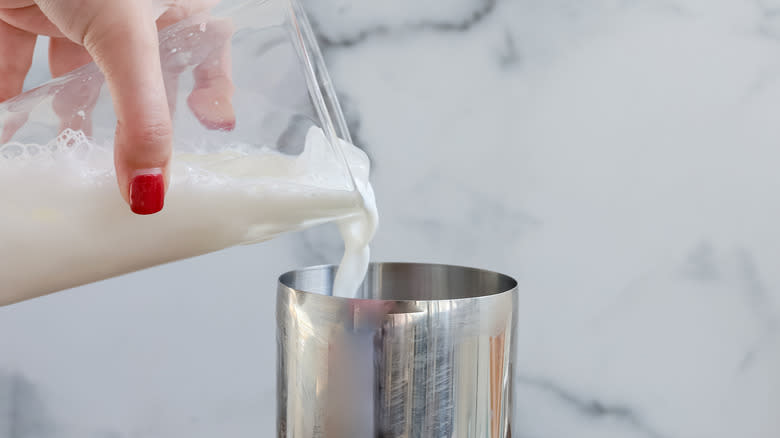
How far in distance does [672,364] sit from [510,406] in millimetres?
357

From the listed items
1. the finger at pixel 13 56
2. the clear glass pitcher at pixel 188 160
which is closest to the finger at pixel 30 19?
the finger at pixel 13 56

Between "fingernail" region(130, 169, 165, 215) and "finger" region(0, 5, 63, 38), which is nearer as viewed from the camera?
"fingernail" region(130, 169, 165, 215)

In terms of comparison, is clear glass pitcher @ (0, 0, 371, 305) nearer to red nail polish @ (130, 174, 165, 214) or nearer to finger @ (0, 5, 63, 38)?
red nail polish @ (130, 174, 165, 214)

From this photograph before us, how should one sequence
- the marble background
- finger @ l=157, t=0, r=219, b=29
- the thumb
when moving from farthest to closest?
the marble background, finger @ l=157, t=0, r=219, b=29, the thumb

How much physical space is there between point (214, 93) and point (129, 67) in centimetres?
6

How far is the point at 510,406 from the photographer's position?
1.51ft

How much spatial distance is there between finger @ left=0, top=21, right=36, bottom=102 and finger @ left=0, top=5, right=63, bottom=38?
0.02 metres

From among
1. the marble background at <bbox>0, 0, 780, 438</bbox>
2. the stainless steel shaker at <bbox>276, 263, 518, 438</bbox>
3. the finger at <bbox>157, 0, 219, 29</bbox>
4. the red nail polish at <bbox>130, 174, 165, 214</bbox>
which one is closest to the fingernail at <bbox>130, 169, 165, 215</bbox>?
the red nail polish at <bbox>130, 174, 165, 214</bbox>

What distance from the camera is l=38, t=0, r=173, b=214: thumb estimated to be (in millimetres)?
319

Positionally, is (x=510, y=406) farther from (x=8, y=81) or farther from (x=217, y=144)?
(x=8, y=81)

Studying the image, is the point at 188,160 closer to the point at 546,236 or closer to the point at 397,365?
the point at 397,365

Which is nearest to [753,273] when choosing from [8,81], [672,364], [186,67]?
[672,364]

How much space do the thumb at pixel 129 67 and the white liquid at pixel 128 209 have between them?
36 millimetres

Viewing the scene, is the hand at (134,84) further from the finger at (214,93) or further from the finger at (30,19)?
the finger at (30,19)
